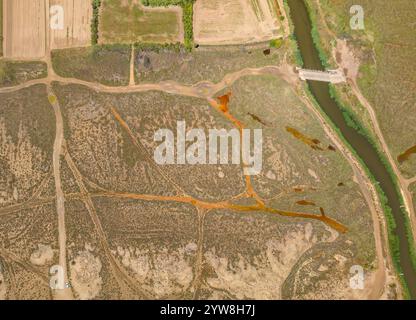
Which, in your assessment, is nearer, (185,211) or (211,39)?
(185,211)

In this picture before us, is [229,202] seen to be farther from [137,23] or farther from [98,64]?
[137,23]

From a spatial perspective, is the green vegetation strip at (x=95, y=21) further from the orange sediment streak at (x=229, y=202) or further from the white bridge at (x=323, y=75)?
the white bridge at (x=323, y=75)

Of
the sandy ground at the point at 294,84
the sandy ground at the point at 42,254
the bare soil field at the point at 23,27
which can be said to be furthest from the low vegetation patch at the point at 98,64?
the sandy ground at the point at 42,254

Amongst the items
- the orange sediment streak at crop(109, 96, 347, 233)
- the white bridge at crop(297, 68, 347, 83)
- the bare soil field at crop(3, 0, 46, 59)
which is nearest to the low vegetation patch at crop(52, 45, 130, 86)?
the bare soil field at crop(3, 0, 46, 59)

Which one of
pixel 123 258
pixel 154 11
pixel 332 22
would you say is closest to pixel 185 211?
pixel 123 258

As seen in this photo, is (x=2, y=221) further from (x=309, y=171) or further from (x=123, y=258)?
(x=309, y=171)
